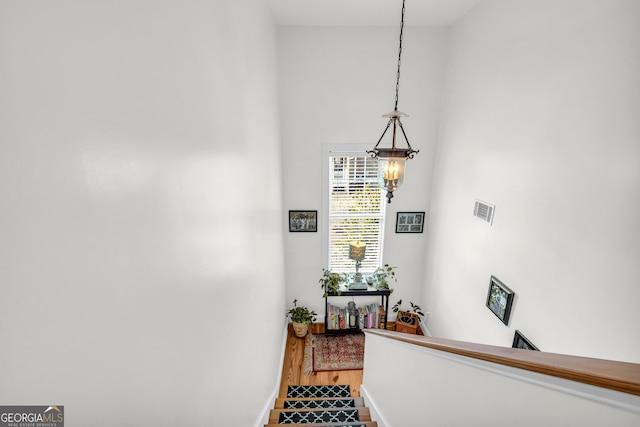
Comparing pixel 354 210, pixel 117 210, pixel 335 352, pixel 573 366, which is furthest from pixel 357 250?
pixel 117 210

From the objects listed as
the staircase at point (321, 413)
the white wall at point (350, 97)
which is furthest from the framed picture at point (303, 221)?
the staircase at point (321, 413)

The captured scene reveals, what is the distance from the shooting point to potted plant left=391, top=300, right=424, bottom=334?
4262mm

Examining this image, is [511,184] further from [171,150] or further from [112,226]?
[112,226]

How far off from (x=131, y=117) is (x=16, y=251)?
400mm

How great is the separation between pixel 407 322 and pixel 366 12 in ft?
13.0

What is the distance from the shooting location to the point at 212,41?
127cm

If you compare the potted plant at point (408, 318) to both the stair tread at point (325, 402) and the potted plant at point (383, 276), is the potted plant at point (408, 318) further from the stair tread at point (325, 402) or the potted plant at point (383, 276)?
the stair tread at point (325, 402)

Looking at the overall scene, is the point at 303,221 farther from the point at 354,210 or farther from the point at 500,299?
the point at 500,299

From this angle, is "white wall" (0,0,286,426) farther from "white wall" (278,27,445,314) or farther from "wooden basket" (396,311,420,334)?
"wooden basket" (396,311,420,334)

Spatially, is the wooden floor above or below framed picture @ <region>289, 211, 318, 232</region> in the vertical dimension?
below

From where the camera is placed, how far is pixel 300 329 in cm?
426

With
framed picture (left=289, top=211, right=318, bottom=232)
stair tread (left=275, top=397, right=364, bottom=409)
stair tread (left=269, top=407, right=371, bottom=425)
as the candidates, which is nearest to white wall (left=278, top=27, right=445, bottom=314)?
framed picture (left=289, top=211, right=318, bottom=232)

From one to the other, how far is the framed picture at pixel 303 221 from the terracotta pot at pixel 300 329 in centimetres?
137

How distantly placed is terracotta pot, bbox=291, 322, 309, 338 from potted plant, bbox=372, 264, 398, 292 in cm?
118
